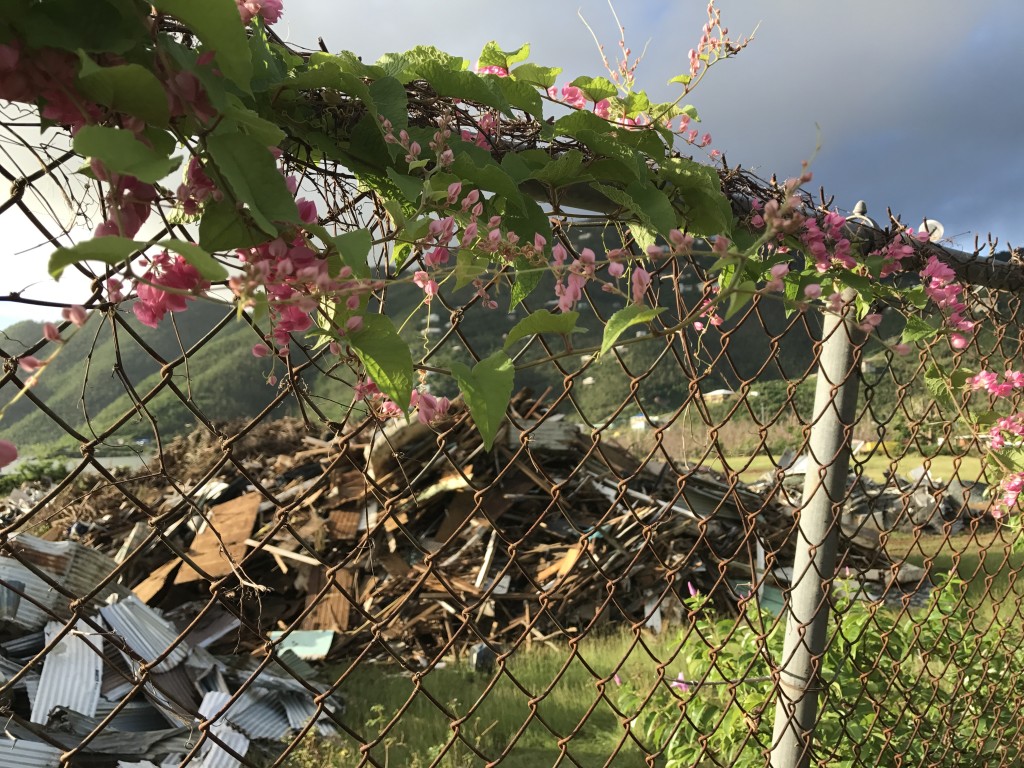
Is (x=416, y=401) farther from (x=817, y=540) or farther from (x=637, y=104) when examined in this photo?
(x=817, y=540)

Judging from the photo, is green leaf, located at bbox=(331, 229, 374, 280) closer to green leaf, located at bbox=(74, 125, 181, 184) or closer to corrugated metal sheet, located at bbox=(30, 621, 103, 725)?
green leaf, located at bbox=(74, 125, 181, 184)

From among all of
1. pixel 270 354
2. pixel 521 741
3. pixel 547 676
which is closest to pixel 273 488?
pixel 547 676

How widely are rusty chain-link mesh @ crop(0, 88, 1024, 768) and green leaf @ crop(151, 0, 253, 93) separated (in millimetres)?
166

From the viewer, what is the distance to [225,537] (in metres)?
6.45

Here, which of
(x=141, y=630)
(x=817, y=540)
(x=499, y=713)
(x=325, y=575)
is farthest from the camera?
(x=499, y=713)

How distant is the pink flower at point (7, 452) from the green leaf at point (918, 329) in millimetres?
1750

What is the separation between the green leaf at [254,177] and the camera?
2.16ft

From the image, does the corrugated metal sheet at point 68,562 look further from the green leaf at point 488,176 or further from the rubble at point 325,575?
the green leaf at point 488,176

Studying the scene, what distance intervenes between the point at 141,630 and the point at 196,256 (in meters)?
4.28

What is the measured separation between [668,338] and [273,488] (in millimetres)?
7406

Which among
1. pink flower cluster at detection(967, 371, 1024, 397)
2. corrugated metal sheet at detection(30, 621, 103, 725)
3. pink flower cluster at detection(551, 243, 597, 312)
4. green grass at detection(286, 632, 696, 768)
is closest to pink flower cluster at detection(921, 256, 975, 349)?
pink flower cluster at detection(967, 371, 1024, 397)

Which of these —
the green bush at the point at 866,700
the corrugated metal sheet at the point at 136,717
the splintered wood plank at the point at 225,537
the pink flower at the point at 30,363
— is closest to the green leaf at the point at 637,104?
the pink flower at the point at 30,363

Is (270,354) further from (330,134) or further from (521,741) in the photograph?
(521,741)

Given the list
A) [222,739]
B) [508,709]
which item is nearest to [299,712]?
[222,739]
